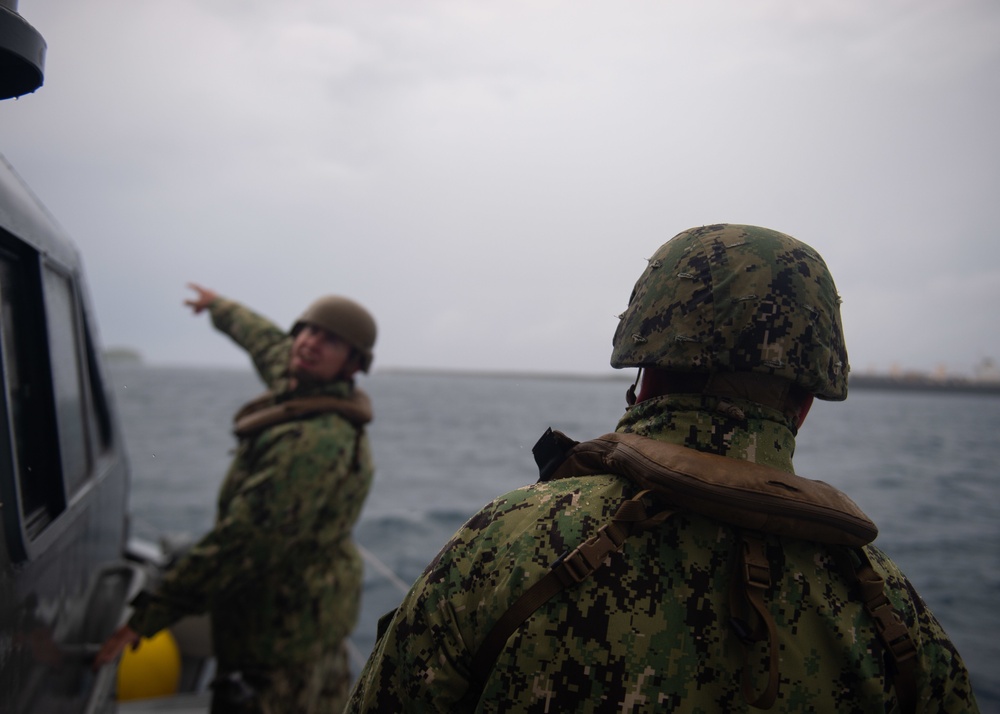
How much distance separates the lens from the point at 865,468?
914 inches

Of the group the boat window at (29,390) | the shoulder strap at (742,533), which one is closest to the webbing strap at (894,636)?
the shoulder strap at (742,533)

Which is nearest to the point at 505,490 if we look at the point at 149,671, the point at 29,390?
the point at 149,671

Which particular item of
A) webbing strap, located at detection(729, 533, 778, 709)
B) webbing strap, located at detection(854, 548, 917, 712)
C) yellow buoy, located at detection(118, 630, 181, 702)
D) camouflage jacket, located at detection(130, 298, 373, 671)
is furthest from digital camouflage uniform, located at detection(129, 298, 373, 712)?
webbing strap, located at detection(854, 548, 917, 712)

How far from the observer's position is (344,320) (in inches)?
139

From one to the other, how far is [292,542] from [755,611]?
2375 mm

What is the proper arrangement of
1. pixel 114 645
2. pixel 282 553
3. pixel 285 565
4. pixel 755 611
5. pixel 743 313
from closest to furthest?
pixel 755 611 → pixel 743 313 → pixel 114 645 → pixel 282 553 → pixel 285 565

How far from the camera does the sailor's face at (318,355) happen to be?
3490mm

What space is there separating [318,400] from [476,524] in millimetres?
2094

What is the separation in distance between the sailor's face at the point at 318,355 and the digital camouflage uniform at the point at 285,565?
0.22 feet

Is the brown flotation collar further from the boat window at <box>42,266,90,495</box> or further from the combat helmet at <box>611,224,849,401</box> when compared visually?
the combat helmet at <box>611,224,849,401</box>

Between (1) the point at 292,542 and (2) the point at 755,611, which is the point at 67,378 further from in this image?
(2) the point at 755,611

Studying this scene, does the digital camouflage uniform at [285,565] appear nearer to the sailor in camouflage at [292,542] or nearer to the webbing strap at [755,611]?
the sailor in camouflage at [292,542]

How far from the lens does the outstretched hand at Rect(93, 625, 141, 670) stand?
2719mm

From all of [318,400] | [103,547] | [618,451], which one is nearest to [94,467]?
[103,547]
